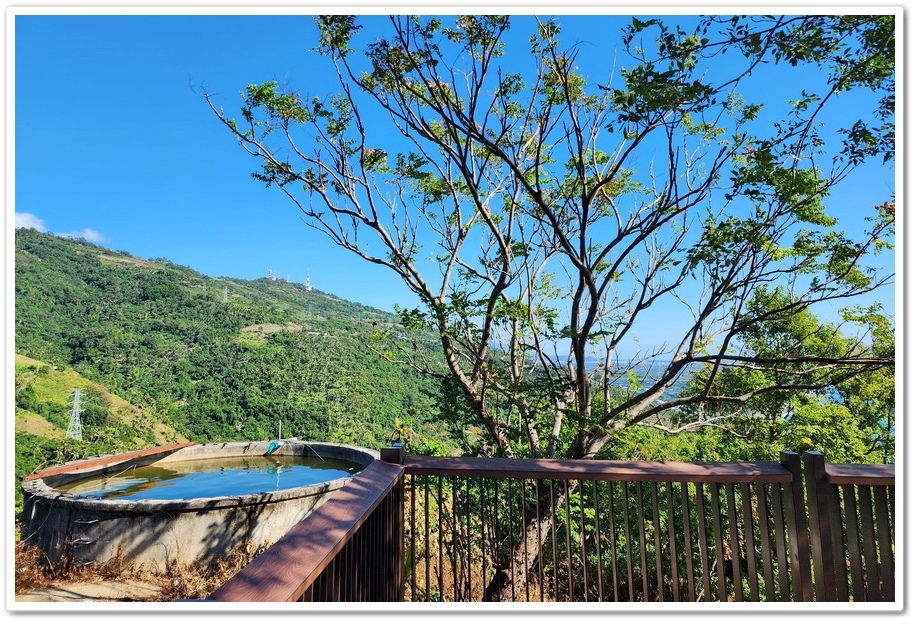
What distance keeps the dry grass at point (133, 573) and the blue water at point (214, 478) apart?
227 centimetres

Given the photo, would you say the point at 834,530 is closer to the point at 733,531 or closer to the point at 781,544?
the point at 781,544

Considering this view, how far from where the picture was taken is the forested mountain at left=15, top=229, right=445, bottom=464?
19.3 m

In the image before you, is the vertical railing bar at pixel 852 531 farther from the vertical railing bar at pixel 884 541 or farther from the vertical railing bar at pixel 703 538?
the vertical railing bar at pixel 703 538

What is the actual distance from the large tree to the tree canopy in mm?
18

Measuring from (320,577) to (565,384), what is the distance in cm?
326

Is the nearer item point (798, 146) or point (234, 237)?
point (798, 146)

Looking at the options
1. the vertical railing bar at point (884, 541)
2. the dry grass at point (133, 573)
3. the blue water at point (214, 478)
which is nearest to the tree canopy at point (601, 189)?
the vertical railing bar at point (884, 541)

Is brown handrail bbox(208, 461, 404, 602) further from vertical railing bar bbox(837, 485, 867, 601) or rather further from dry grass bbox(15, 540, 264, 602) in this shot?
dry grass bbox(15, 540, 264, 602)

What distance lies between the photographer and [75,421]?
15.1 metres

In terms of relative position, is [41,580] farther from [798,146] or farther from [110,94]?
[798,146]

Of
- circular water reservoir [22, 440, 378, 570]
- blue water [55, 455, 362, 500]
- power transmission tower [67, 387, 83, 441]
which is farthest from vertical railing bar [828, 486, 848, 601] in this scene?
power transmission tower [67, 387, 83, 441]

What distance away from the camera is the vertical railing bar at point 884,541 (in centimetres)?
165

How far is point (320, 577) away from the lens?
1070 millimetres
